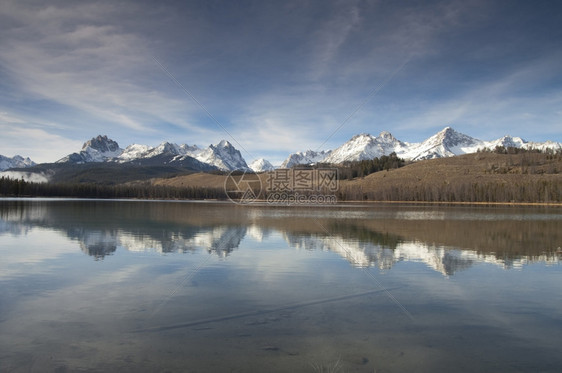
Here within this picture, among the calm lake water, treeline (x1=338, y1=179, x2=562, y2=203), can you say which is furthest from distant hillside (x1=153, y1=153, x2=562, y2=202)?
the calm lake water

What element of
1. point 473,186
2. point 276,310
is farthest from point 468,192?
point 276,310

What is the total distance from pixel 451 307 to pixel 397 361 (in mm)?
5189

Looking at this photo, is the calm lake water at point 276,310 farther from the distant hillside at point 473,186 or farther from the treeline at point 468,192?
the distant hillside at point 473,186

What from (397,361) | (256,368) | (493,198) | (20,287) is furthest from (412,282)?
(493,198)

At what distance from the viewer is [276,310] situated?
1219 centimetres

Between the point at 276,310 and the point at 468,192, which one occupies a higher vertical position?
the point at 468,192

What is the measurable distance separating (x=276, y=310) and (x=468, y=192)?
15723 centimetres

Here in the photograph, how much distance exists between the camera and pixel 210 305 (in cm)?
1252

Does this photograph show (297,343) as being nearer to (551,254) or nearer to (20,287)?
(20,287)

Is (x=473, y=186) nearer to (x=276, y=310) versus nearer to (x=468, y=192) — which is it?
(x=468, y=192)

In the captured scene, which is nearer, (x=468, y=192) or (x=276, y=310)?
(x=276, y=310)

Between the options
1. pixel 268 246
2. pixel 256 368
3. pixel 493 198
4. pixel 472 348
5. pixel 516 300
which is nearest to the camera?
pixel 256 368

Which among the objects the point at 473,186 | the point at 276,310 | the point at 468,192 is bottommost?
the point at 276,310

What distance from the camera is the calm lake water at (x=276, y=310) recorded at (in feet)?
28.4
